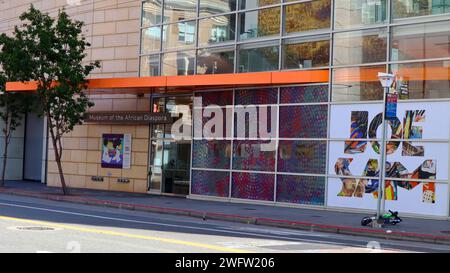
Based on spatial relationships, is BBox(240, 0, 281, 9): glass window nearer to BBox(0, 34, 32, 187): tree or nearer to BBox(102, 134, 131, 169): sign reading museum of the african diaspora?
BBox(102, 134, 131, 169): sign reading museum of the african diaspora

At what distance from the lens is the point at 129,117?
2830cm

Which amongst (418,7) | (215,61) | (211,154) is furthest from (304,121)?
(418,7)

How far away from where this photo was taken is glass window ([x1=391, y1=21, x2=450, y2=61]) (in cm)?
1966

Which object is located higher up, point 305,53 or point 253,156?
point 305,53

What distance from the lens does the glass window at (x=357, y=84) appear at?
21016 mm

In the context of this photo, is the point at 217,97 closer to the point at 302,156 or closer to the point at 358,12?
the point at 302,156

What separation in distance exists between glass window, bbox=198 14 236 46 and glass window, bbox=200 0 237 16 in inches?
10.0

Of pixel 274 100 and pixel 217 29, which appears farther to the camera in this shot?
pixel 217 29

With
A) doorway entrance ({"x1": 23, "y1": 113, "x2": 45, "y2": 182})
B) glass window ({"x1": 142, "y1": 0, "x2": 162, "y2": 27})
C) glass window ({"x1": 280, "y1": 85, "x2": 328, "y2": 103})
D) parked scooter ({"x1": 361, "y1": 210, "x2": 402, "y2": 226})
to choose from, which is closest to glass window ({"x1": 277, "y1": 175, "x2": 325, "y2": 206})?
glass window ({"x1": 280, "y1": 85, "x2": 328, "y2": 103})

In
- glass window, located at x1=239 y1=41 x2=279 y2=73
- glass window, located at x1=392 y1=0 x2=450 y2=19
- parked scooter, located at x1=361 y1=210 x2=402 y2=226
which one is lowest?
parked scooter, located at x1=361 y1=210 x2=402 y2=226

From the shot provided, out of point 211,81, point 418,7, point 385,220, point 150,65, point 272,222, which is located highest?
point 418,7

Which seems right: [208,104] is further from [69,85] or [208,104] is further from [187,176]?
[69,85]

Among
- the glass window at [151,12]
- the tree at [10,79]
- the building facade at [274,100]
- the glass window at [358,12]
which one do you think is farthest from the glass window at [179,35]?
the glass window at [358,12]

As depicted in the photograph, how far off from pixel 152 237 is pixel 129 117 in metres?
15.6
